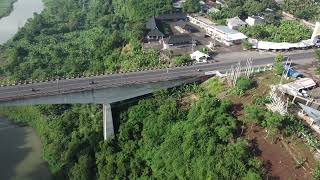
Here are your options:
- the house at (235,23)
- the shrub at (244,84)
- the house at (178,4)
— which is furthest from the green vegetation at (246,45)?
the house at (178,4)

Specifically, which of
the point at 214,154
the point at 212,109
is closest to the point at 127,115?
the point at 212,109

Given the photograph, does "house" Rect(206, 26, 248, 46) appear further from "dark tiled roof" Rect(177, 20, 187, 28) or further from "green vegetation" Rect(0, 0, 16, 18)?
"green vegetation" Rect(0, 0, 16, 18)

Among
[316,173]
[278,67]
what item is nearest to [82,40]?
[278,67]

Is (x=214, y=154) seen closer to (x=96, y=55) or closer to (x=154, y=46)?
(x=154, y=46)

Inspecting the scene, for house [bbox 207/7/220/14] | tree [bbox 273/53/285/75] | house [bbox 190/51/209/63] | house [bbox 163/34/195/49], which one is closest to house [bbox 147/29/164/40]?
house [bbox 163/34/195/49]

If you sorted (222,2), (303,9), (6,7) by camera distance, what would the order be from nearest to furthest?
(303,9) < (222,2) < (6,7)

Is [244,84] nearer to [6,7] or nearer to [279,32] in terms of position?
[279,32]
